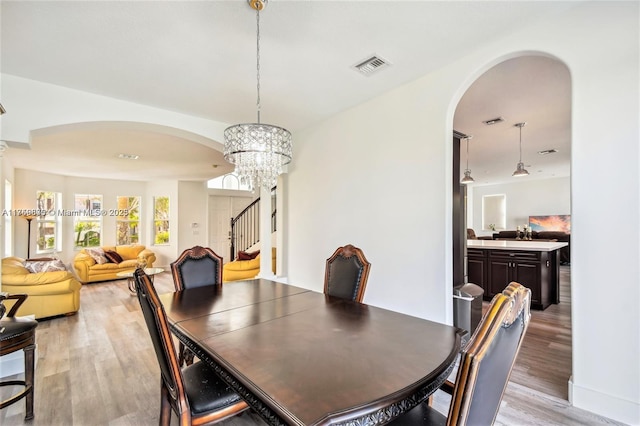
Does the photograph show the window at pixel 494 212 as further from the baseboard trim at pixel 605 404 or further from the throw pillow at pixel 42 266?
the throw pillow at pixel 42 266

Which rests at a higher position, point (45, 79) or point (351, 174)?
point (45, 79)

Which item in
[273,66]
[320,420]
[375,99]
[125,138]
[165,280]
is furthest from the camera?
[165,280]

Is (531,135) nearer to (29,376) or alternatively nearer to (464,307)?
(464,307)

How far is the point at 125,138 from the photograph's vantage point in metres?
4.63

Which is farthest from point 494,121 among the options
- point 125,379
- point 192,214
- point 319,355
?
point 192,214

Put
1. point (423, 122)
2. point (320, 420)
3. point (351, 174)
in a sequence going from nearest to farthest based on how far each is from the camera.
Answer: point (320, 420) → point (423, 122) → point (351, 174)

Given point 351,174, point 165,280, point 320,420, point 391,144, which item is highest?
point 391,144

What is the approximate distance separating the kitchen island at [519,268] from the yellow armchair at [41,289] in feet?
20.5

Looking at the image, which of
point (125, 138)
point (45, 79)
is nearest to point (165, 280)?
point (125, 138)

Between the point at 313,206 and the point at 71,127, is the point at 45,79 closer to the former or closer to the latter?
the point at 71,127

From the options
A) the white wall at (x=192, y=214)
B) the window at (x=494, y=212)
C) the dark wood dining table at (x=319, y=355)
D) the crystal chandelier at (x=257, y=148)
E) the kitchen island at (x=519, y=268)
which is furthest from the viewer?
the window at (x=494, y=212)

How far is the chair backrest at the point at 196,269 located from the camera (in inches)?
107

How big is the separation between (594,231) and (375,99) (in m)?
2.28

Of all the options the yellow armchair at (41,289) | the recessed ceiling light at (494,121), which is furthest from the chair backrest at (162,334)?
the recessed ceiling light at (494,121)
